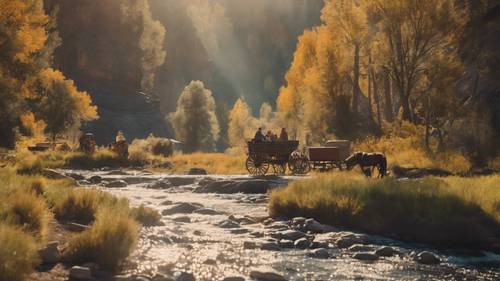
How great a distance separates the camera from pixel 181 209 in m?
17.2

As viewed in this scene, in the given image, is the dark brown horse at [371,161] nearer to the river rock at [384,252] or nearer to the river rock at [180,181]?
the river rock at [180,181]

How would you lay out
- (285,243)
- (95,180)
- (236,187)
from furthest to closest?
(95,180) → (236,187) → (285,243)

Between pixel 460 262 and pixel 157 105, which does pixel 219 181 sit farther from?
pixel 157 105

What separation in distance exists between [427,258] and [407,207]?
337 centimetres

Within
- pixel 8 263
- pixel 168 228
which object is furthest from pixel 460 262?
pixel 8 263

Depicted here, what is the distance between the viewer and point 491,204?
47.1 feet

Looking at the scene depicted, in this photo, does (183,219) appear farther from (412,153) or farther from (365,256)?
(412,153)

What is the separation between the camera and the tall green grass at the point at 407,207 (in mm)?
13141


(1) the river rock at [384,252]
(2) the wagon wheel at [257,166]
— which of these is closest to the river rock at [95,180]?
(2) the wagon wheel at [257,166]

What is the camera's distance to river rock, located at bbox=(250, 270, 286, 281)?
8.70 m

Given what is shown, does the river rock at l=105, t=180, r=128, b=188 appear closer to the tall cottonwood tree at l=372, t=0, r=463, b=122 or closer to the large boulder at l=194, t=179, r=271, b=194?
the large boulder at l=194, t=179, r=271, b=194

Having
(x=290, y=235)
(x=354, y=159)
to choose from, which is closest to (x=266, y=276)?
(x=290, y=235)

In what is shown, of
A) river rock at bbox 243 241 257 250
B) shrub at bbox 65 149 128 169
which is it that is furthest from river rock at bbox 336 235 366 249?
shrub at bbox 65 149 128 169

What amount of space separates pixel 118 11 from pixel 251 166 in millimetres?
56823
